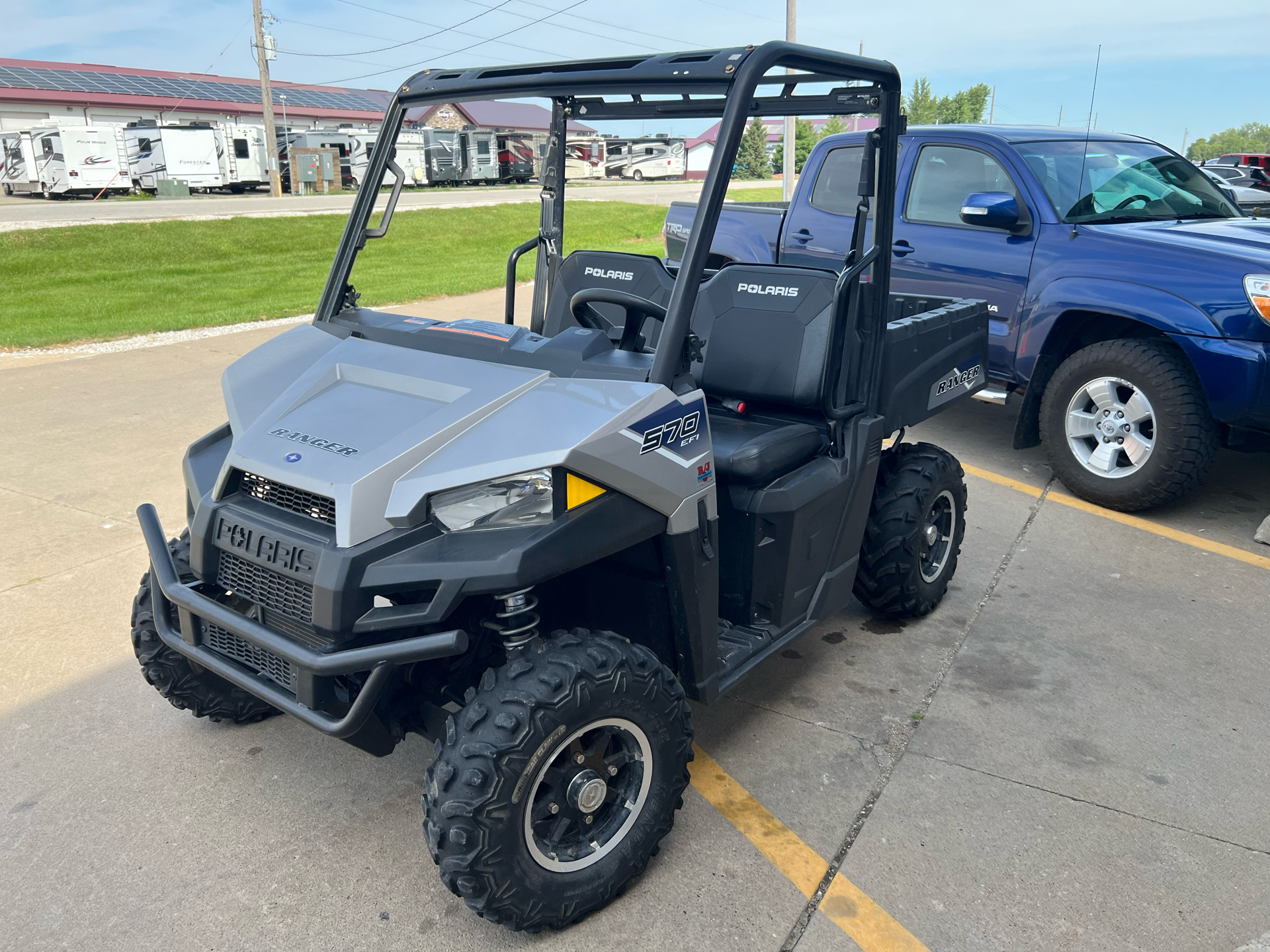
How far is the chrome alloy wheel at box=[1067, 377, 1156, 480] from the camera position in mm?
5379

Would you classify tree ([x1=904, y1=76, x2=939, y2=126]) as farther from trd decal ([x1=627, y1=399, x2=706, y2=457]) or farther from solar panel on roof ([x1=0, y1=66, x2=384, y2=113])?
trd decal ([x1=627, y1=399, x2=706, y2=457])

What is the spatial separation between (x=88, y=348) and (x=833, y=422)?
8.19 metres

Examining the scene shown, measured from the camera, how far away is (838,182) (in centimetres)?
673

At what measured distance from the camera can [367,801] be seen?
3.02 meters

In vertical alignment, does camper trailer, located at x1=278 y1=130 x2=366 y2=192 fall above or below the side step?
above

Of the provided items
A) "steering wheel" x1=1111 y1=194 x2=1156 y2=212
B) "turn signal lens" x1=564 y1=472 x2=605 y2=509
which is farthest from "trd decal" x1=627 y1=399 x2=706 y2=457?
"steering wheel" x1=1111 y1=194 x2=1156 y2=212

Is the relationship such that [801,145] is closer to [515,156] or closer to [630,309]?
[515,156]

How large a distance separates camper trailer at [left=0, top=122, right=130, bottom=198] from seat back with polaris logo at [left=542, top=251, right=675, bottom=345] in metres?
28.2

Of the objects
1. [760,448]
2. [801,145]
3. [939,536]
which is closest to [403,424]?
[760,448]

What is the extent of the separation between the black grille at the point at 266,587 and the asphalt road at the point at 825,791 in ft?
2.63

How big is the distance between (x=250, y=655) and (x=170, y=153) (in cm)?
3164

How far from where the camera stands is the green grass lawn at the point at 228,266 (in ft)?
35.7

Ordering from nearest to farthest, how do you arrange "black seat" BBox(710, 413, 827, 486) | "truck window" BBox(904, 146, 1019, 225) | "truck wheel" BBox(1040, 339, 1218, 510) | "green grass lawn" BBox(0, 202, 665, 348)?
"black seat" BBox(710, 413, 827, 486)
"truck wheel" BBox(1040, 339, 1218, 510)
"truck window" BBox(904, 146, 1019, 225)
"green grass lawn" BBox(0, 202, 665, 348)

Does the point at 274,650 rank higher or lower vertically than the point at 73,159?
lower
